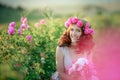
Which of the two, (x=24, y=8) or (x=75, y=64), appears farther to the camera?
(x=24, y=8)

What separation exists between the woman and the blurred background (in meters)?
0.06

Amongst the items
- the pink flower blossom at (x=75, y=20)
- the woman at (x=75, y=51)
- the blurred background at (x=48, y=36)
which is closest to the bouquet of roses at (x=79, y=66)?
the woman at (x=75, y=51)

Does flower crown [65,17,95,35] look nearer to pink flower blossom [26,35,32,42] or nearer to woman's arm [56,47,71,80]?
woman's arm [56,47,71,80]

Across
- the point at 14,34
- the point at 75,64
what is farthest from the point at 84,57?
the point at 14,34

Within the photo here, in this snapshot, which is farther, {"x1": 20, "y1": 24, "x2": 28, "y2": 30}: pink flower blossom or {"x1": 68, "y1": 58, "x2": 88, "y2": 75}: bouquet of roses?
{"x1": 20, "y1": 24, "x2": 28, "y2": 30}: pink flower blossom

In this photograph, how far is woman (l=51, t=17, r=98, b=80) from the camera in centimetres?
407

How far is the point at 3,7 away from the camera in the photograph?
14.5 feet

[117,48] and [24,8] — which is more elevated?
[24,8]

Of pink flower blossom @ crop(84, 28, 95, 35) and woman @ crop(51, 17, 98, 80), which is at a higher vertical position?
pink flower blossom @ crop(84, 28, 95, 35)

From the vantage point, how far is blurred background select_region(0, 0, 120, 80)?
162 inches

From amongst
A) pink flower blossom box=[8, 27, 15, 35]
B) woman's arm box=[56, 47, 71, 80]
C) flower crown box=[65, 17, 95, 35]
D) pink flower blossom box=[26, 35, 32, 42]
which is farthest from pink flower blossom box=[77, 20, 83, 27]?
pink flower blossom box=[8, 27, 15, 35]

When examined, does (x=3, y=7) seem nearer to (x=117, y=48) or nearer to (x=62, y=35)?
(x=62, y=35)

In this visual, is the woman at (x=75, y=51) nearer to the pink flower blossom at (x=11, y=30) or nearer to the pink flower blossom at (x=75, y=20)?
the pink flower blossom at (x=75, y=20)

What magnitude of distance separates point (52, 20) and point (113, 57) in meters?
0.65
